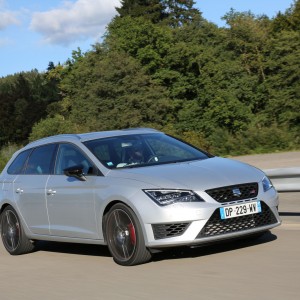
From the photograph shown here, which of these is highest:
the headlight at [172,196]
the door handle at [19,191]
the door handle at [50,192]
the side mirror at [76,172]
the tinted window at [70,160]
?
the tinted window at [70,160]

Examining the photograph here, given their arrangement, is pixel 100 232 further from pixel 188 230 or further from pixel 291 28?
pixel 291 28

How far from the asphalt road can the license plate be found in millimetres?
422

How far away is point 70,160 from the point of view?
8586mm

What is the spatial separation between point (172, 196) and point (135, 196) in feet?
1.23

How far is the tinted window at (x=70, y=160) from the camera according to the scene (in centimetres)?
812

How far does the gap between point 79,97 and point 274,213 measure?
6499cm

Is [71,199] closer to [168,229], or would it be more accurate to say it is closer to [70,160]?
[70,160]

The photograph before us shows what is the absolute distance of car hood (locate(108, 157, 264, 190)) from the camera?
23.4ft

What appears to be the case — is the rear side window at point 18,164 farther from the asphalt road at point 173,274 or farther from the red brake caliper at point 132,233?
the red brake caliper at point 132,233

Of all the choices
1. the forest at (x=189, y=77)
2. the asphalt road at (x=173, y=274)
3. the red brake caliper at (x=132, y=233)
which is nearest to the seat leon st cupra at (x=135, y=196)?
the red brake caliper at (x=132, y=233)

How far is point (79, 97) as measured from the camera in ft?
236

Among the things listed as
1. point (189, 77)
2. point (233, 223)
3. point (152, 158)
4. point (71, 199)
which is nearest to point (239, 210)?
point (233, 223)

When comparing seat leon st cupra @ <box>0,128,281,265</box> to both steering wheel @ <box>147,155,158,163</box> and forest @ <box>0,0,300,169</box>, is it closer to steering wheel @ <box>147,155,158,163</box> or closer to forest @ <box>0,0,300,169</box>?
steering wheel @ <box>147,155,158,163</box>

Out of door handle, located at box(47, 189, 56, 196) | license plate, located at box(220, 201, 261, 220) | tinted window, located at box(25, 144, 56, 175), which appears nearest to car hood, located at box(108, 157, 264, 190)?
license plate, located at box(220, 201, 261, 220)
